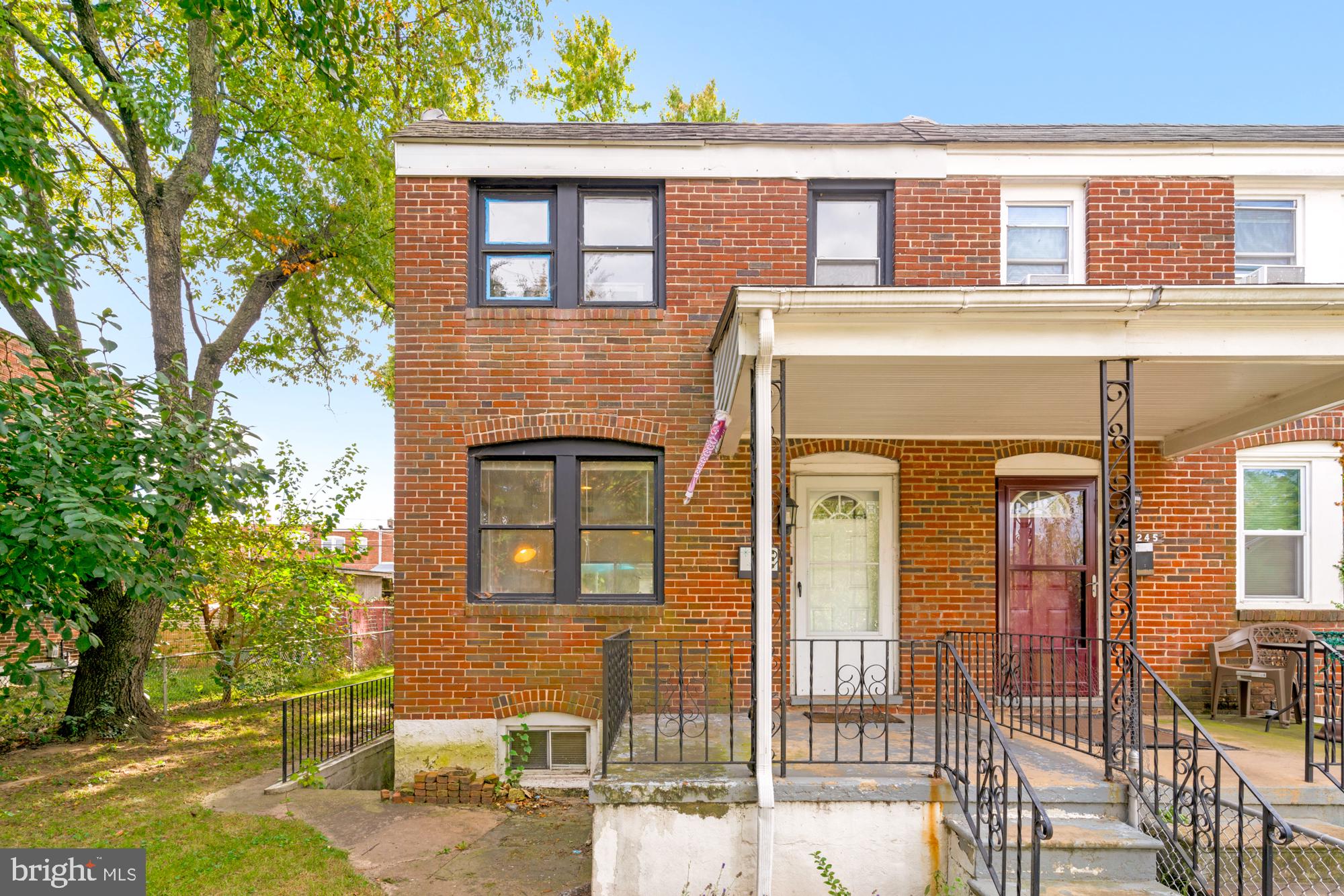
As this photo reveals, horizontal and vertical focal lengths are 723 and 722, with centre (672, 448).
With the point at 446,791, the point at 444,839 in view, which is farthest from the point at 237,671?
the point at 444,839

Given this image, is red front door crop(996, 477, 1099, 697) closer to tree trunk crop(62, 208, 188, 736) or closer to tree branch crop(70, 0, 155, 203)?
tree trunk crop(62, 208, 188, 736)

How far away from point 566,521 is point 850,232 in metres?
4.07

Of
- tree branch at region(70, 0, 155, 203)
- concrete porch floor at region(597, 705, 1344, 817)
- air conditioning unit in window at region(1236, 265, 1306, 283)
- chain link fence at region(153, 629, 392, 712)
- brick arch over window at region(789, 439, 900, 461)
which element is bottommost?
chain link fence at region(153, 629, 392, 712)

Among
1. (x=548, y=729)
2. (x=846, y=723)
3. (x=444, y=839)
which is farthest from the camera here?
(x=548, y=729)

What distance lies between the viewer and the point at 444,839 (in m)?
5.76

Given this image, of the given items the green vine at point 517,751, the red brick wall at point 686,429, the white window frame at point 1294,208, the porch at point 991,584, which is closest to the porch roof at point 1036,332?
the porch at point 991,584

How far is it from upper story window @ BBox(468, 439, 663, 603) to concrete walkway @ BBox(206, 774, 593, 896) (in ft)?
6.21

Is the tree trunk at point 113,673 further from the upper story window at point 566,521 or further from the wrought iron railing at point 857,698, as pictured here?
the wrought iron railing at point 857,698

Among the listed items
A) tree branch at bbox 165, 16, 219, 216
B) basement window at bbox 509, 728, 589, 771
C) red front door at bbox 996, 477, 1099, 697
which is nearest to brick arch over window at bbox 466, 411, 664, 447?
basement window at bbox 509, 728, 589, 771

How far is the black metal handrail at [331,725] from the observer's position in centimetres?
734

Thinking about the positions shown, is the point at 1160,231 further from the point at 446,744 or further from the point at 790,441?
the point at 446,744

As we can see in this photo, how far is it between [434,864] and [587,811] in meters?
1.54

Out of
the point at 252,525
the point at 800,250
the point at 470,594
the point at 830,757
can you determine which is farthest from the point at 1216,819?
the point at 252,525

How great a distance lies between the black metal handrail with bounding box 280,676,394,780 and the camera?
7340 millimetres
